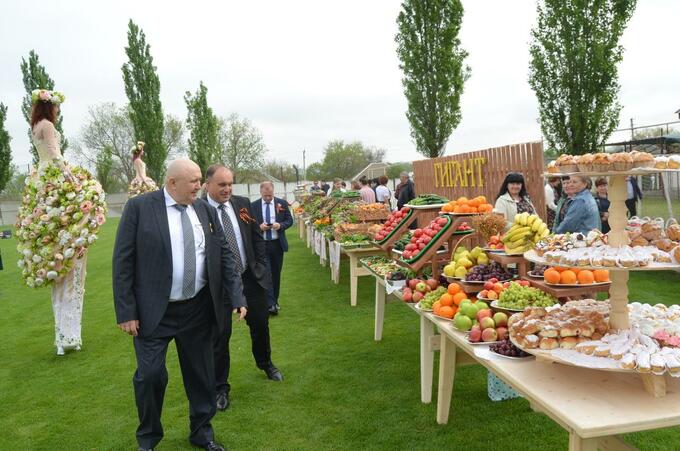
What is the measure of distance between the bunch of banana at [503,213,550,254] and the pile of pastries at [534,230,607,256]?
772 mm

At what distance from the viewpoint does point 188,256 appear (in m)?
2.92

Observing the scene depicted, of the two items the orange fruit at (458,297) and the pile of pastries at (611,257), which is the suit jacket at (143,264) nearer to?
the orange fruit at (458,297)

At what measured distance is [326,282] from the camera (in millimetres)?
8930

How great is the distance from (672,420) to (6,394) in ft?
17.0

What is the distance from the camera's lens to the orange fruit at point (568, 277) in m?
2.73

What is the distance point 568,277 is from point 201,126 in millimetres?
32491

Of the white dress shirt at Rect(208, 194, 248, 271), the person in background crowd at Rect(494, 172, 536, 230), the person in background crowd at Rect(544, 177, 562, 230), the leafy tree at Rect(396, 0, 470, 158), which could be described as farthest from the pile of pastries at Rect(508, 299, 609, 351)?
the leafy tree at Rect(396, 0, 470, 158)

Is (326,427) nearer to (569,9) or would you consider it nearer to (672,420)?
(672,420)

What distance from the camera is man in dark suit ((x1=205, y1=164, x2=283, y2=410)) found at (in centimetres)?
379

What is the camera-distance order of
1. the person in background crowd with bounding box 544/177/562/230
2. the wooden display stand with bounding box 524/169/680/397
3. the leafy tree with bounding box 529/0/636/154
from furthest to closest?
1. the leafy tree with bounding box 529/0/636/154
2. the person in background crowd with bounding box 544/177/562/230
3. the wooden display stand with bounding box 524/169/680/397

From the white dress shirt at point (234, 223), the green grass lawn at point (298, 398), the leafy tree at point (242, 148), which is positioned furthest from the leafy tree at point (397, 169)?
the white dress shirt at point (234, 223)

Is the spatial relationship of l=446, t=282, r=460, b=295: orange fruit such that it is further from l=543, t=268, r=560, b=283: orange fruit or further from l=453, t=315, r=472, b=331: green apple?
l=543, t=268, r=560, b=283: orange fruit

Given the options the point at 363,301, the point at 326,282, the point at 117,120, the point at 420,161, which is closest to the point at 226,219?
the point at 363,301

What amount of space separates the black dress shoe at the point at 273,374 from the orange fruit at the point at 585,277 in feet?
9.15
